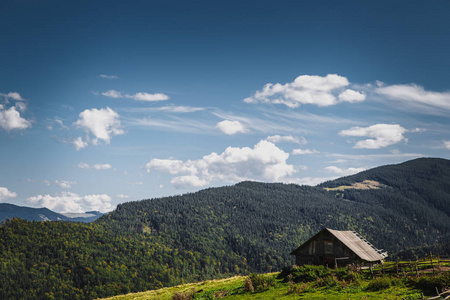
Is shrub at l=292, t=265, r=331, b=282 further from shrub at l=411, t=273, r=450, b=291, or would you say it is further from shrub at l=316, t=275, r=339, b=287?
shrub at l=411, t=273, r=450, b=291

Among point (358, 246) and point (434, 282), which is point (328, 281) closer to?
point (434, 282)

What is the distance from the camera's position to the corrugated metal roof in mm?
53109

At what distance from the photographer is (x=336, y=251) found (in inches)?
2132

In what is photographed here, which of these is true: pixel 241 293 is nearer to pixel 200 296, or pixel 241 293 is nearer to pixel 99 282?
pixel 200 296

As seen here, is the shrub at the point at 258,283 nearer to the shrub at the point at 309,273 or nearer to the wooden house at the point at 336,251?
the shrub at the point at 309,273

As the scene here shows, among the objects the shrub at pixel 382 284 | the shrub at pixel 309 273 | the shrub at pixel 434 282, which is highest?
the shrub at pixel 434 282

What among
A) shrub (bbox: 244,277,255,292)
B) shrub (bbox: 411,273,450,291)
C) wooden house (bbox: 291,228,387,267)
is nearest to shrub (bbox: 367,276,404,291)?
shrub (bbox: 411,273,450,291)

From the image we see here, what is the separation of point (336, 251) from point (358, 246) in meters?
4.81

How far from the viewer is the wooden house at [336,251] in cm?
5247

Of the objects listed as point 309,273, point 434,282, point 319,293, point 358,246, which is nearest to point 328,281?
point 319,293

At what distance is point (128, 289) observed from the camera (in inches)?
7825

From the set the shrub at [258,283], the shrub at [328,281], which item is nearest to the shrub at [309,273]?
the shrub at [328,281]

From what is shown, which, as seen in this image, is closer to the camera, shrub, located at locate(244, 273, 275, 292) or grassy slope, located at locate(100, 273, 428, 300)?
grassy slope, located at locate(100, 273, 428, 300)

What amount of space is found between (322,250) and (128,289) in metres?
174
